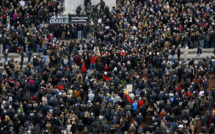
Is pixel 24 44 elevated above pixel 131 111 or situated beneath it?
elevated above

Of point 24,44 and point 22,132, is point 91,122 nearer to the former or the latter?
point 22,132

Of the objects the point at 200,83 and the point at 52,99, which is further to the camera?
the point at 200,83

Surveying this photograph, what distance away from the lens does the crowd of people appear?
45250 mm

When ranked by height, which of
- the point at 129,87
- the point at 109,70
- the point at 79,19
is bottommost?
the point at 129,87

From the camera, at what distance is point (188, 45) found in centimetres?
5825

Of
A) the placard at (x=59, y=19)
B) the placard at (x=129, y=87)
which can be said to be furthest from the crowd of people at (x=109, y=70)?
the placard at (x=59, y=19)

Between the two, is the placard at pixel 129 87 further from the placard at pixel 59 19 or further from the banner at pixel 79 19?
the placard at pixel 59 19

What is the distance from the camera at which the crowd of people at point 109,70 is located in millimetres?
45250

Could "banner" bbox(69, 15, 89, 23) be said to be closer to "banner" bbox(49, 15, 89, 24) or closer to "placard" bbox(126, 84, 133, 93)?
"banner" bbox(49, 15, 89, 24)

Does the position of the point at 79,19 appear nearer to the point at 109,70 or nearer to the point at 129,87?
the point at 109,70

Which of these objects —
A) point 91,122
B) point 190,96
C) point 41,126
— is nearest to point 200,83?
point 190,96

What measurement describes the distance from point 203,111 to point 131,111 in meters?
4.86

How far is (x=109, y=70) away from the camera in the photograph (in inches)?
2089

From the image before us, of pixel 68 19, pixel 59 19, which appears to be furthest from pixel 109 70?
pixel 59 19
